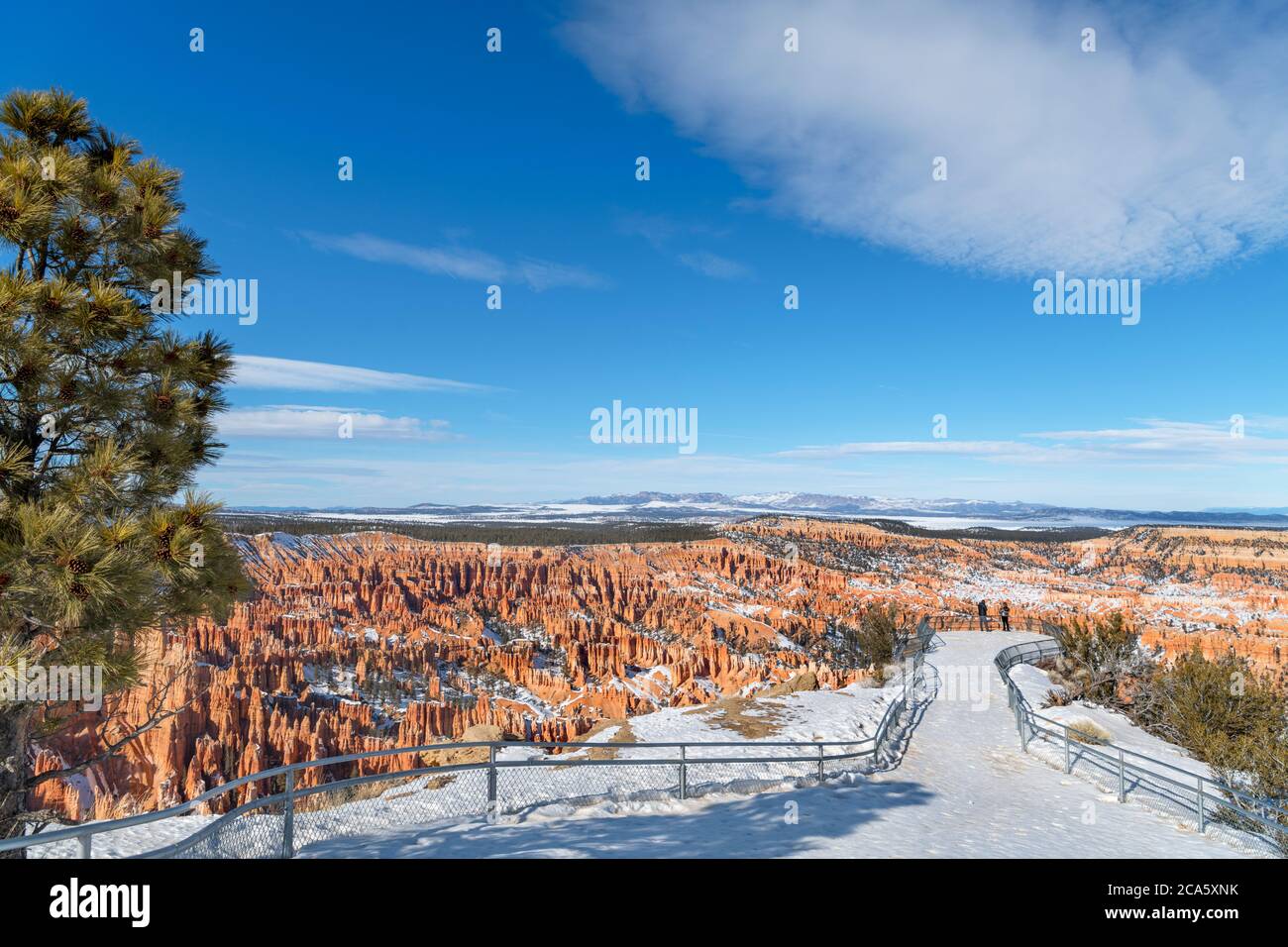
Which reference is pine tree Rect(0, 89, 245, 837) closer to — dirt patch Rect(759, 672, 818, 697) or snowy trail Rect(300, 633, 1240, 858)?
snowy trail Rect(300, 633, 1240, 858)

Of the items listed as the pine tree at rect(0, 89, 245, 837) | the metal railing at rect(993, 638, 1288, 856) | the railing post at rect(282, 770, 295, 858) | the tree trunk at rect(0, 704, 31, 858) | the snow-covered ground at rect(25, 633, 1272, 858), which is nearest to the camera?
the pine tree at rect(0, 89, 245, 837)

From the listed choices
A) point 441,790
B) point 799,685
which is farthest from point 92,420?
point 799,685

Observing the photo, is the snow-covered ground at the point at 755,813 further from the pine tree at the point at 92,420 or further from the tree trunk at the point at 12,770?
the pine tree at the point at 92,420

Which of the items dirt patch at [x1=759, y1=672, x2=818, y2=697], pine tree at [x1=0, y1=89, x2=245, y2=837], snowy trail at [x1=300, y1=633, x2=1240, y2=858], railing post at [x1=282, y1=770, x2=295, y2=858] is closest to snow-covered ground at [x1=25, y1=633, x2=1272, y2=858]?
snowy trail at [x1=300, y1=633, x2=1240, y2=858]

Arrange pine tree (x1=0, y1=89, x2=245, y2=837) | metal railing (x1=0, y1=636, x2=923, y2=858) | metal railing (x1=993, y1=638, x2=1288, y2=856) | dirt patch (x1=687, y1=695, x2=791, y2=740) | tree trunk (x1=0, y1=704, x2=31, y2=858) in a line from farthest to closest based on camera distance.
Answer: dirt patch (x1=687, y1=695, x2=791, y2=740), metal railing (x1=993, y1=638, x2=1288, y2=856), metal railing (x1=0, y1=636, x2=923, y2=858), tree trunk (x1=0, y1=704, x2=31, y2=858), pine tree (x1=0, y1=89, x2=245, y2=837)
